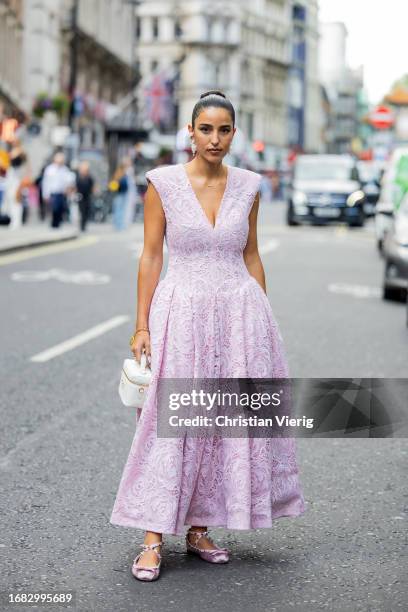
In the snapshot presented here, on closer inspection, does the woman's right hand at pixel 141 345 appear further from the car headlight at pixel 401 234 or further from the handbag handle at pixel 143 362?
the car headlight at pixel 401 234

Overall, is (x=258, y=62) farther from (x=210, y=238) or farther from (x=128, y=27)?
(x=210, y=238)

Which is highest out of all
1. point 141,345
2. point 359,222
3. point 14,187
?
point 141,345

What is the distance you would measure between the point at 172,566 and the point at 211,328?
85cm

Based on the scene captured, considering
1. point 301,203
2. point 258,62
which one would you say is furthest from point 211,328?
point 258,62

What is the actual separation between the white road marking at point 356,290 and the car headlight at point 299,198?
18367mm

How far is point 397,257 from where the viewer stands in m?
15.0

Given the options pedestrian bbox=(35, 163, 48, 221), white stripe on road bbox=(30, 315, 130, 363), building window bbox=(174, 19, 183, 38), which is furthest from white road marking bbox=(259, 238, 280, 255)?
building window bbox=(174, 19, 183, 38)

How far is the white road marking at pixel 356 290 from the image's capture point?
54.8 ft

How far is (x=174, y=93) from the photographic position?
247 ft

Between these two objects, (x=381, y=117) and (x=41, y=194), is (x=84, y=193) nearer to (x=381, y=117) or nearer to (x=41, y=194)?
(x=41, y=194)

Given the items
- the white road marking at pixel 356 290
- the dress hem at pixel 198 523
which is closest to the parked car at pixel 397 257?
the white road marking at pixel 356 290

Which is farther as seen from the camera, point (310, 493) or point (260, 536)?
point (310, 493)

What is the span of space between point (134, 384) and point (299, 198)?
106ft

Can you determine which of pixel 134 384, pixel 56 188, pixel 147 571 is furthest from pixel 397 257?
pixel 56 188
